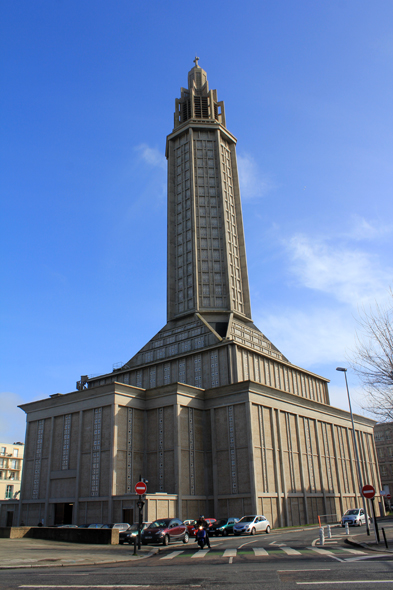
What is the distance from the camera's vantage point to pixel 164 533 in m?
27.6

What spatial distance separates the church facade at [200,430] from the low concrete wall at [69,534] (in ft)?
31.7

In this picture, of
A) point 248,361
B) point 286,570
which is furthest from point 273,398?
point 286,570

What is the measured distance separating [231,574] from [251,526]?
2256cm

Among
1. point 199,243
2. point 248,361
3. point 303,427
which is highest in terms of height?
point 199,243

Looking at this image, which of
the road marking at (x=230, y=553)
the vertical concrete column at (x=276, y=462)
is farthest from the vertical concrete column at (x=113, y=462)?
the road marking at (x=230, y=553)

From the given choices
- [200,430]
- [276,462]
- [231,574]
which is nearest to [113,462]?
[200,430]

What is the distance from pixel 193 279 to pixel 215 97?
1484 inches

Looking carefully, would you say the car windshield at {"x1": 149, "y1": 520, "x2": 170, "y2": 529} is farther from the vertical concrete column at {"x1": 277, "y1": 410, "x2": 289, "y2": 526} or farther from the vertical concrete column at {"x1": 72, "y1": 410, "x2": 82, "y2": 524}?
the vertical concrete column at {"x1": 277, "y1": 410, "x2": 289, "y2": 526}

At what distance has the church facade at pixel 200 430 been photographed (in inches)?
1826

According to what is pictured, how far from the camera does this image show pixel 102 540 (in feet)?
94.6

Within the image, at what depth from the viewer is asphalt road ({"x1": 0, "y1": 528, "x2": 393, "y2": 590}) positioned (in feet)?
38.1

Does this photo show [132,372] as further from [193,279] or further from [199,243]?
[199,243]

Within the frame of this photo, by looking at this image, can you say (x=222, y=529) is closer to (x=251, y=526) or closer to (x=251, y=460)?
(x=251, y=526)

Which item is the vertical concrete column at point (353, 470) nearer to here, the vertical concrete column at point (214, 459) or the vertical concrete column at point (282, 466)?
the vertical concrete column at point (282, 466)
